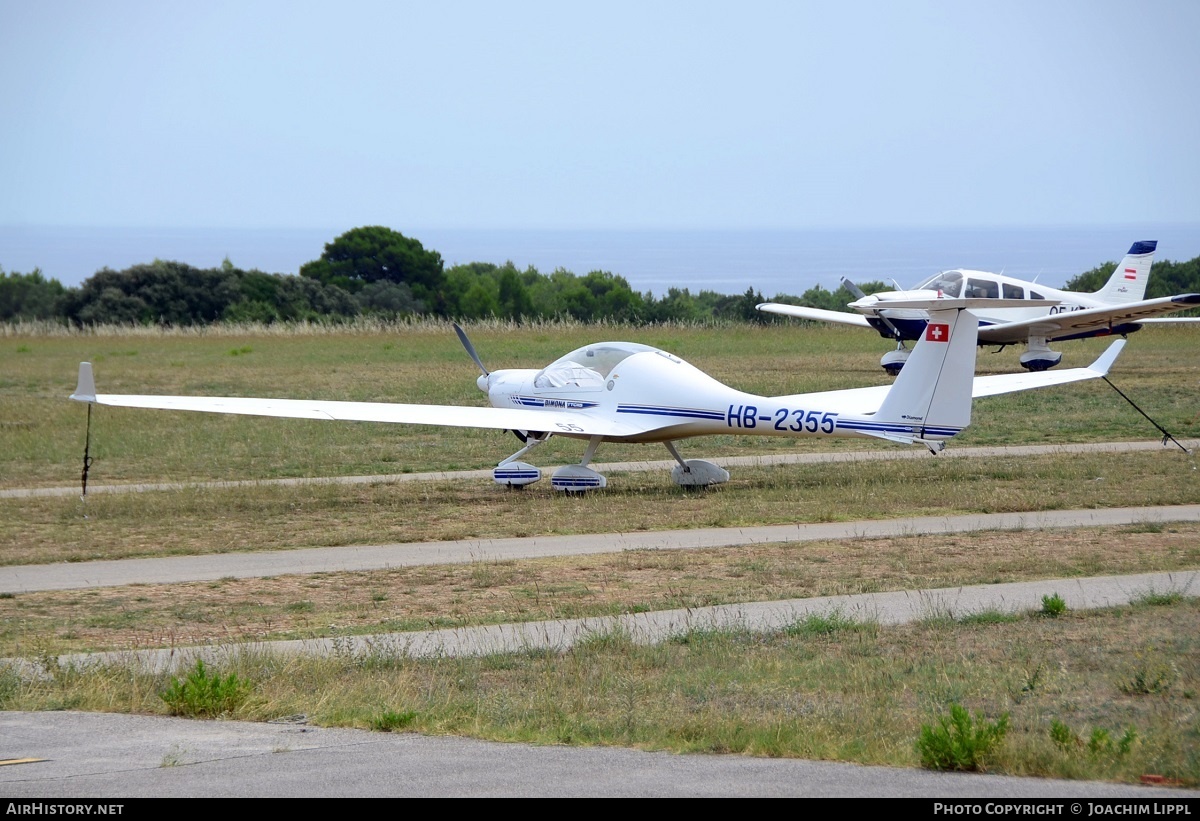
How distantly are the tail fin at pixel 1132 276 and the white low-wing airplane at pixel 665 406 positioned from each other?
664 inches

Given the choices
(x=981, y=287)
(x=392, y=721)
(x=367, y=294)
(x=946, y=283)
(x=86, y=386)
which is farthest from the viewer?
(x=367, y=294)

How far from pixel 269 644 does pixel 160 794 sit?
3.54m

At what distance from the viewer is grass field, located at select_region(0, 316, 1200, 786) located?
7.30m

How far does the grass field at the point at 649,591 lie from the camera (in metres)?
7.30

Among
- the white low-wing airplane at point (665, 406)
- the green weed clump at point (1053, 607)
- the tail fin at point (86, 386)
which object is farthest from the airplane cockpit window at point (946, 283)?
the green weed clump at point (1053, 607)

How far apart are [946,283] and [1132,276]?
600 centimetres

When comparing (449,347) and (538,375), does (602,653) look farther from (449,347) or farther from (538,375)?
(449,347)

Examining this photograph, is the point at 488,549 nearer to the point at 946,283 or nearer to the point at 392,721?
the point at 392,721

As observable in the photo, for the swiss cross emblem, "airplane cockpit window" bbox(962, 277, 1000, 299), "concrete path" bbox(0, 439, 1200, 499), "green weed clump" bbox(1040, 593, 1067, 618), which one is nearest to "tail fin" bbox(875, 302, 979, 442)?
the swiss cross emblem

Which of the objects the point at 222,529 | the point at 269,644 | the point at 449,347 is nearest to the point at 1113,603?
the point at 269,644

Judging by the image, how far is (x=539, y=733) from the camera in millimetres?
7027

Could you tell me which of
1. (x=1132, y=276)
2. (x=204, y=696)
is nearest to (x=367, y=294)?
(x=1132, y=276)

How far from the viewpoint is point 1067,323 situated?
3278 centimetres

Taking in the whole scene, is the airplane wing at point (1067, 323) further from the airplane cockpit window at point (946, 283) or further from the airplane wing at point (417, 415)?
the airplane wing at point (417, 415)
